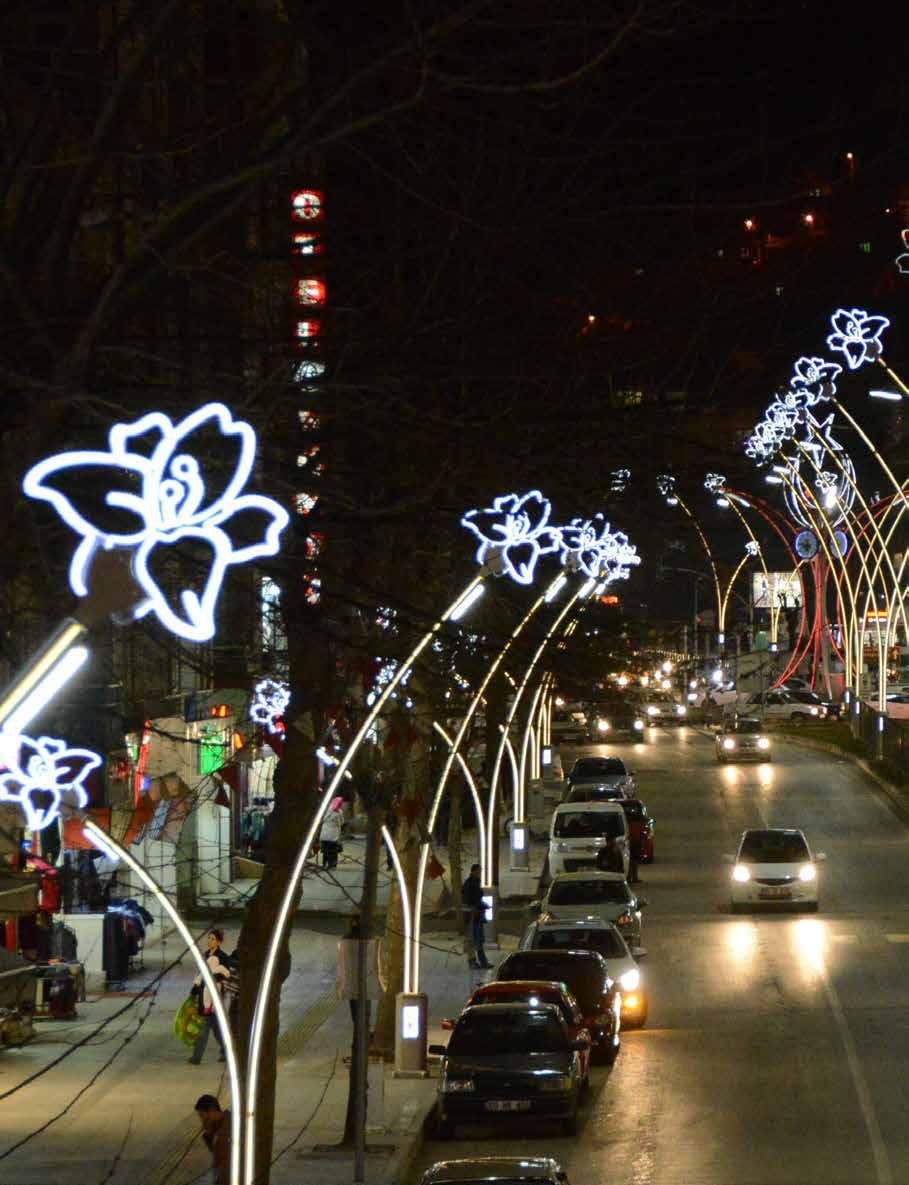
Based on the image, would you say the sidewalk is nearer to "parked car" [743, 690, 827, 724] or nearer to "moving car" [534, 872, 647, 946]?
"moving car" [534, 872, 647, 946]

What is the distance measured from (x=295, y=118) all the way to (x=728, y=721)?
221 ft

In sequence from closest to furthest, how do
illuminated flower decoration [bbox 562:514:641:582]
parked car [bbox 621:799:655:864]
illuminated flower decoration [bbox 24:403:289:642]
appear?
illuminated flower decoration [bbox 24:403:289:642] < illuminated flower decoration [bbox 562:514:641:582] < parked car [bbox 621:799:655:864]

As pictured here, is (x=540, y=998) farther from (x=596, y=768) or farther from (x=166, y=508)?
(x=596, y=768)

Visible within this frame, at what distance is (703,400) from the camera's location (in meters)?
12.5

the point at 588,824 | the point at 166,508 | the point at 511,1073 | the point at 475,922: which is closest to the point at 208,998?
the point at 511,1073

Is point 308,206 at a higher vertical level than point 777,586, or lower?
lower

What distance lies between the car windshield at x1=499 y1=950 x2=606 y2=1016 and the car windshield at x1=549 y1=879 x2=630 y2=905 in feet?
23.7

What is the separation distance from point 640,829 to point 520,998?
83.2ft

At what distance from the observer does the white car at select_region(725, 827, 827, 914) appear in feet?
136

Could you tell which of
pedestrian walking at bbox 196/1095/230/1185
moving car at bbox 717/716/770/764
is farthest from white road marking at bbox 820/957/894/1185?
moving car at bbox 717/716/770/764

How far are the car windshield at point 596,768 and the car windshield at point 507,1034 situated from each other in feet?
121

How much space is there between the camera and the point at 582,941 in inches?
1197

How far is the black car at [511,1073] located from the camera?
22531mm

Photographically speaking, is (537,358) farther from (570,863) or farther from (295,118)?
(570,863)
